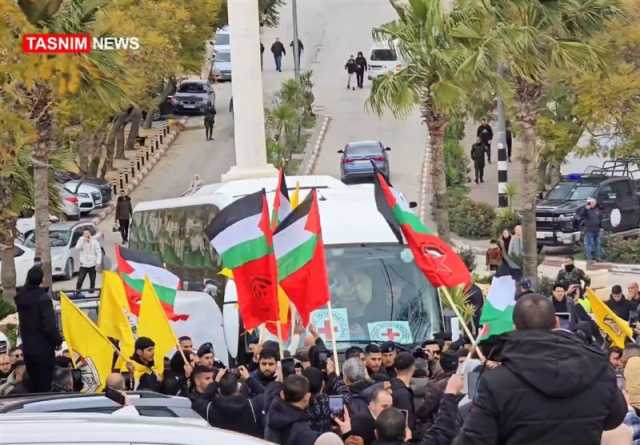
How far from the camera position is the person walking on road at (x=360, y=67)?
201 ft

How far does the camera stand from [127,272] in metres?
17.1

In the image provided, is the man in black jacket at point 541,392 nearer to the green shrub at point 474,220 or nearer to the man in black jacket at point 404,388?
the man in black jacket at point 404,388

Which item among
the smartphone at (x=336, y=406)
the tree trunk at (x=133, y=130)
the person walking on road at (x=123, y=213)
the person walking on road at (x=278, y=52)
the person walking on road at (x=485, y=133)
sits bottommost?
the smartphone at (x=336, y=406)

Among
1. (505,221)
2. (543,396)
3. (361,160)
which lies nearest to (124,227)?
(361,160)

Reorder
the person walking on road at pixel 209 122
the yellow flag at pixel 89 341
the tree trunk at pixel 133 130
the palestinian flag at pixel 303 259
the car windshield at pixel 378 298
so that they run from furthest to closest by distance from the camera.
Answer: the person walking on road at pixel 209 122 → the tree trunk at pixel 133 130 → the car windshield at pixel 378 298 → the yellow flag at pixel 89 341 → the palestinian flag at pixel 303 259

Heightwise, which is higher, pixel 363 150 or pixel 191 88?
pixel 191 88

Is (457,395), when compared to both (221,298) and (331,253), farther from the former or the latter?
(221,298)

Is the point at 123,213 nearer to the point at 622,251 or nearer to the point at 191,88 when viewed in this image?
the point at 622,251

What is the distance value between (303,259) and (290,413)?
167 inches

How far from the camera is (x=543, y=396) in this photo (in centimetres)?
669

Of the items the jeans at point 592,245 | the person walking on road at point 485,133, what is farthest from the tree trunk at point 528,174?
the person walking on road at point 485,133

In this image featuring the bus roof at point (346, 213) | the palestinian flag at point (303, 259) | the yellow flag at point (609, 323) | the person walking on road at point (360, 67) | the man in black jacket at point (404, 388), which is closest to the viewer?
the man in black jacket at point (404, 388)

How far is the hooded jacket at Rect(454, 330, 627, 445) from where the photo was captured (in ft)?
21.8

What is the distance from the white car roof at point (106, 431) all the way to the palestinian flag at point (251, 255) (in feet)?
22.3
